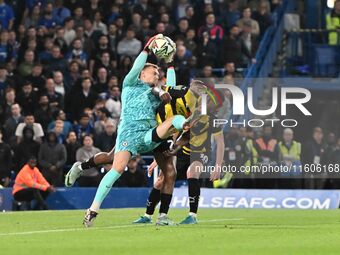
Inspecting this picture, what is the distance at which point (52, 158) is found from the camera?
26.5 m

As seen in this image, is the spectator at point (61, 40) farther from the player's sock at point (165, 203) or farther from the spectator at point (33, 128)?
the player's sock at point (165, 203)

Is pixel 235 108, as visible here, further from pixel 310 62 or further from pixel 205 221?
pixel 205 221

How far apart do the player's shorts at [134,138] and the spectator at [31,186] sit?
9.48m

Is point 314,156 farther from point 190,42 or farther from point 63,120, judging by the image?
point 63,120

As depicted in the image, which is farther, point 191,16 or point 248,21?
point 191,16

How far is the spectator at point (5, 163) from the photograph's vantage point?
25922mm

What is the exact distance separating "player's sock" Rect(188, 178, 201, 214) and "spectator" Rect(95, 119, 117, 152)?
1008 centimetres

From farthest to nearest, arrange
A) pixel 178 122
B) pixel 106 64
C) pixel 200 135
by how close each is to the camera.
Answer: pixel 106 64 < pixel 200 135 < pixel 178 122

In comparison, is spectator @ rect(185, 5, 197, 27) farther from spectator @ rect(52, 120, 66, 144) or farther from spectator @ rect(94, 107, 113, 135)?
spectator @ rect(52, 120, 66, 144)

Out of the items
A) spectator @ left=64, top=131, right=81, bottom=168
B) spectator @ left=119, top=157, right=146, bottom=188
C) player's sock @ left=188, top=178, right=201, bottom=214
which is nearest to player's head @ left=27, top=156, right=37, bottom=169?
spectator @ left=64, top=131, right=81, bottom=168

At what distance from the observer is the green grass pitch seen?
495 inches

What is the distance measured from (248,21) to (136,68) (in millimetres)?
16388

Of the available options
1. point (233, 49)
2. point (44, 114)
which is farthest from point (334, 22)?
point (44, 114)

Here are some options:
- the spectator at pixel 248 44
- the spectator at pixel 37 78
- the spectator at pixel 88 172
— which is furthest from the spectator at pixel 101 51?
the spectator at pixel 88 172
